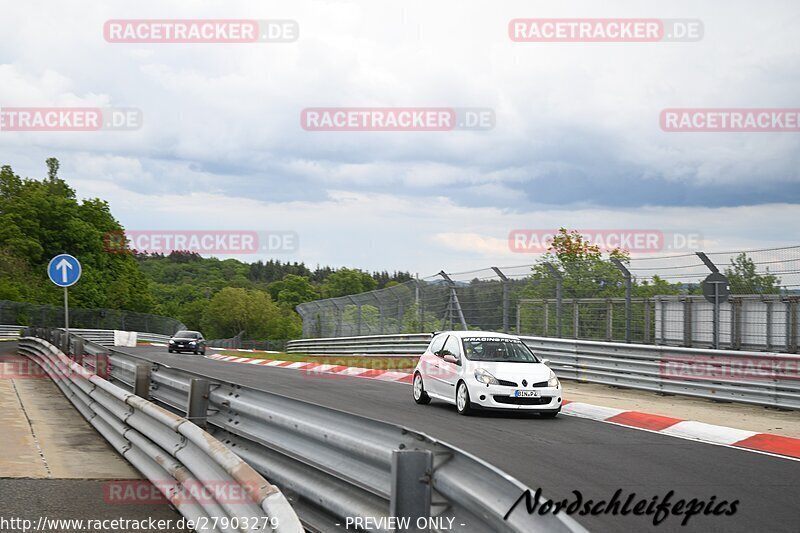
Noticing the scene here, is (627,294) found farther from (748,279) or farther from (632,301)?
(748,279)

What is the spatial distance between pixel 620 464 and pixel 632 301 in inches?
398

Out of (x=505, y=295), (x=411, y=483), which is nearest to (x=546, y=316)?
(x=505, y=295)

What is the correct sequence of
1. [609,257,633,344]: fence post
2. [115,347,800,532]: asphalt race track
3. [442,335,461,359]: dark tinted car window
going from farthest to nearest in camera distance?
1. [609,257,633,344]: fence post
2. [442,335,461,359]: dark tinted car window
3. [115,347,800,532]: asphalt race track

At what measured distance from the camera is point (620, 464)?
930 centimetres

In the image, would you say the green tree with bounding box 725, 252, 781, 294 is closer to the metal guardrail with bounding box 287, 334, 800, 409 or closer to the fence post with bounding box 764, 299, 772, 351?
the fence post with bounding box 764, 299, 772, 351

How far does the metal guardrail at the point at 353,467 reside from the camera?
11.9 ft

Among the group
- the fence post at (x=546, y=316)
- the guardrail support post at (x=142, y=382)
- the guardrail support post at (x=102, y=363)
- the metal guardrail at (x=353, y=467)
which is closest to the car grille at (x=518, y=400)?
the guardrail support post at (x=142, y=382)

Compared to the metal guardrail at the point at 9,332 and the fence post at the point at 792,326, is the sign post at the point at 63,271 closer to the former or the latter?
the fence post at the point at 792,326

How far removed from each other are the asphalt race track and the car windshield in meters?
0.95

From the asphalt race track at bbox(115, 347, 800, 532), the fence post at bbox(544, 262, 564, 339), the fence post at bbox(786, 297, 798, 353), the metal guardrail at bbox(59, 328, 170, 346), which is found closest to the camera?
the asphalt race track at bbox(115, 347, 800, 532)

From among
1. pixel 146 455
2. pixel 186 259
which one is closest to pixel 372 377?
pixel 146 455

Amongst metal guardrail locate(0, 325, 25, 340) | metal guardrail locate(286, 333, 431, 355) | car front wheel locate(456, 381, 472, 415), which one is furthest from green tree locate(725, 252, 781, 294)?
metal guardrail locate(0, 325, 25, 340)

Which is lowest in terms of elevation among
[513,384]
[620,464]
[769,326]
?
[620,464]

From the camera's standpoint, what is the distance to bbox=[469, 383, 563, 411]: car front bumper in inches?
543
